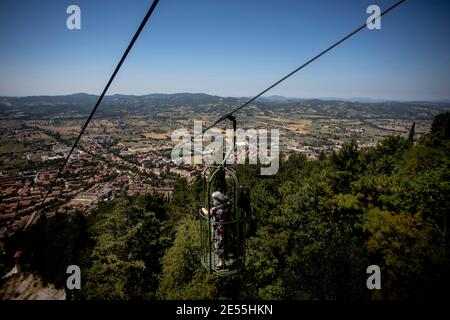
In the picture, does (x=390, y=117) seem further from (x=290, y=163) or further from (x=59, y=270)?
(x=59, y=270)

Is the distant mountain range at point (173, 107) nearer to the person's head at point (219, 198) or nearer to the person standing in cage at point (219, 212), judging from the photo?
the person standing in cage at point (219, 212)

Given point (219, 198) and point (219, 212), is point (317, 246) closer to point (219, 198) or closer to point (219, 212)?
point (219, 212)

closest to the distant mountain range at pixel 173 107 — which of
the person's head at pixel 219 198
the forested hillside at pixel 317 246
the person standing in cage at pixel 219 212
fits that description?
the forested hillside at pixel 317 246

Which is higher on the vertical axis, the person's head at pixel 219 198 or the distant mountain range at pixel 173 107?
the distant mountain range at pixel 173 107

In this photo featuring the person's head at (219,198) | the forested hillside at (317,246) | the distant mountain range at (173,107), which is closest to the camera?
the person's head at (219,198)

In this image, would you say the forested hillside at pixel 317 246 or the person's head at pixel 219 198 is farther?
the forested hillside at pixel 317 246

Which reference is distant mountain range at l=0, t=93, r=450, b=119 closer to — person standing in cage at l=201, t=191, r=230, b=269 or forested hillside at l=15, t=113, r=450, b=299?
forested hillside at l=15, t=113, r=450, b=299

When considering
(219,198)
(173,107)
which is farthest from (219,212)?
(173,107)

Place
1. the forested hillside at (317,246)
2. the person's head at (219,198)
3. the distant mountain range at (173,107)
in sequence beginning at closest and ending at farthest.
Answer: the person's head at (219,198) < the forested hillside at (317,246) < the distant mountain range at (173,107)
